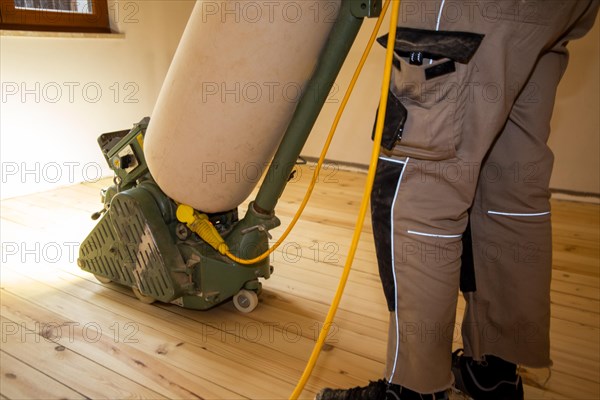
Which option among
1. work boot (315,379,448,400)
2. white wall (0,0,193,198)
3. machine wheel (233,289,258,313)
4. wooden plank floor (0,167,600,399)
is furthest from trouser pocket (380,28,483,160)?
white wall (0,0,193,198)

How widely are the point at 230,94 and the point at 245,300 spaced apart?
628mm

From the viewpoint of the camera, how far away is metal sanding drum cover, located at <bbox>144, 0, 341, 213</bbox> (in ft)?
3.60

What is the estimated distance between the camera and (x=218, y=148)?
124 centimetres

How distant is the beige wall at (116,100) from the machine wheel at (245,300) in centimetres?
172

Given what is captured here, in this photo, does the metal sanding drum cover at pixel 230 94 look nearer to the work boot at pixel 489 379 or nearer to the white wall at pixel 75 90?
the work boot at pixel 489 379

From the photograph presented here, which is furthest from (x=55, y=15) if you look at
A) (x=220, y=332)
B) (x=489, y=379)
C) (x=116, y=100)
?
(x=489, y=379)

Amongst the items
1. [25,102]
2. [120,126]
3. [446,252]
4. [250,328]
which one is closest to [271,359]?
[250,328]

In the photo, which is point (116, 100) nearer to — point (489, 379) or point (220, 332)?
point (220, 332)

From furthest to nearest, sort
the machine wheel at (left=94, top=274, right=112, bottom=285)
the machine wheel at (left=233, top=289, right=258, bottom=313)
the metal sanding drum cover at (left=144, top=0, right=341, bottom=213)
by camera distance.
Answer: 1. the machine wheel at (left=94, top=274, right=112, bottom=285)
2. the machine wheel at (left=233, top=289, right=258, bottom=313)
3. the metal sanding drum cover at (left=144, top=0, right=341, bottom=213)

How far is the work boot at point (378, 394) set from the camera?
38.3 inches

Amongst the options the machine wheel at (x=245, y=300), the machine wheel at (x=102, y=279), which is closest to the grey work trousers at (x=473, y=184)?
the machine wheel at (x=245, y=300)

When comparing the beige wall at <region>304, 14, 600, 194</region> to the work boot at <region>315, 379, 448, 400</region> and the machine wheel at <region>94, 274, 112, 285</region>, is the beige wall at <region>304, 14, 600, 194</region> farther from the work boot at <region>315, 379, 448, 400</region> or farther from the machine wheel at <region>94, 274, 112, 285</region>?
the machine wheel at <region>94, 274, 112, 285</region>

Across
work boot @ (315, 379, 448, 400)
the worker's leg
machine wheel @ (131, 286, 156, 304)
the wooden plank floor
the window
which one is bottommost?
the wooden plank floor

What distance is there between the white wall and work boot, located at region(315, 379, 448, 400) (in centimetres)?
221
